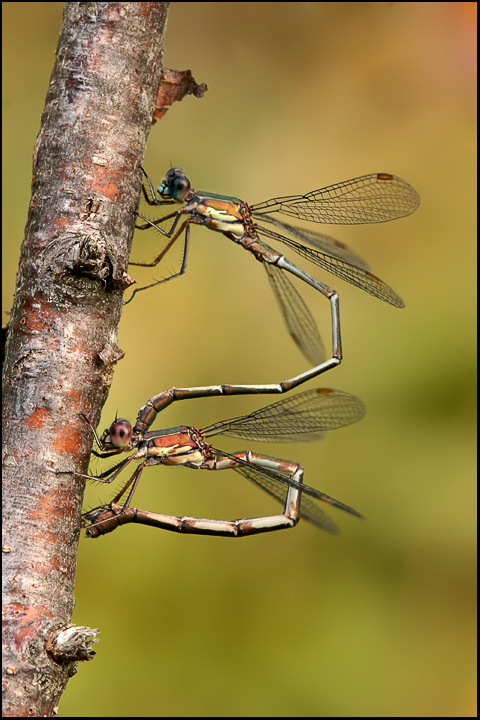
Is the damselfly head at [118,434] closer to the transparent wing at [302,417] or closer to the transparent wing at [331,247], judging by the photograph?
the transparent wing at [302,417]

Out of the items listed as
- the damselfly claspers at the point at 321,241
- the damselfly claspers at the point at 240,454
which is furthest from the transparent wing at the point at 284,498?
the damselfly claspers at the point at 321,241

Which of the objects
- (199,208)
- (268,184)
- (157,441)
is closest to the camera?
(157,441)

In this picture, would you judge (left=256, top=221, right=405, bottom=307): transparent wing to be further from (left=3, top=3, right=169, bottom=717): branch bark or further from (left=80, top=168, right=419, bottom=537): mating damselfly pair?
(left=3, top=3, right=169, bottom=717): branch bark

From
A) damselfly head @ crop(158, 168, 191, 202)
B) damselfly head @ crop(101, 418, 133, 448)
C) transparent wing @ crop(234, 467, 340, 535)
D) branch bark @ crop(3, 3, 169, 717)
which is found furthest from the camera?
transparent wing @ crop(234, 467, 340, 535)

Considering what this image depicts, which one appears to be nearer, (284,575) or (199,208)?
(199,208)

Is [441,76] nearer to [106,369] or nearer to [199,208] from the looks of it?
[199,208]

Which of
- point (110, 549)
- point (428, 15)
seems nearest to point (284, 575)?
point (110, 549)

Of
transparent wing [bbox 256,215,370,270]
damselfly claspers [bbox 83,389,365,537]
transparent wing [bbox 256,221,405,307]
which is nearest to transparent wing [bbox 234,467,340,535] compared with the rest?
damselfly claspers [bbox 83,389,365,537]
